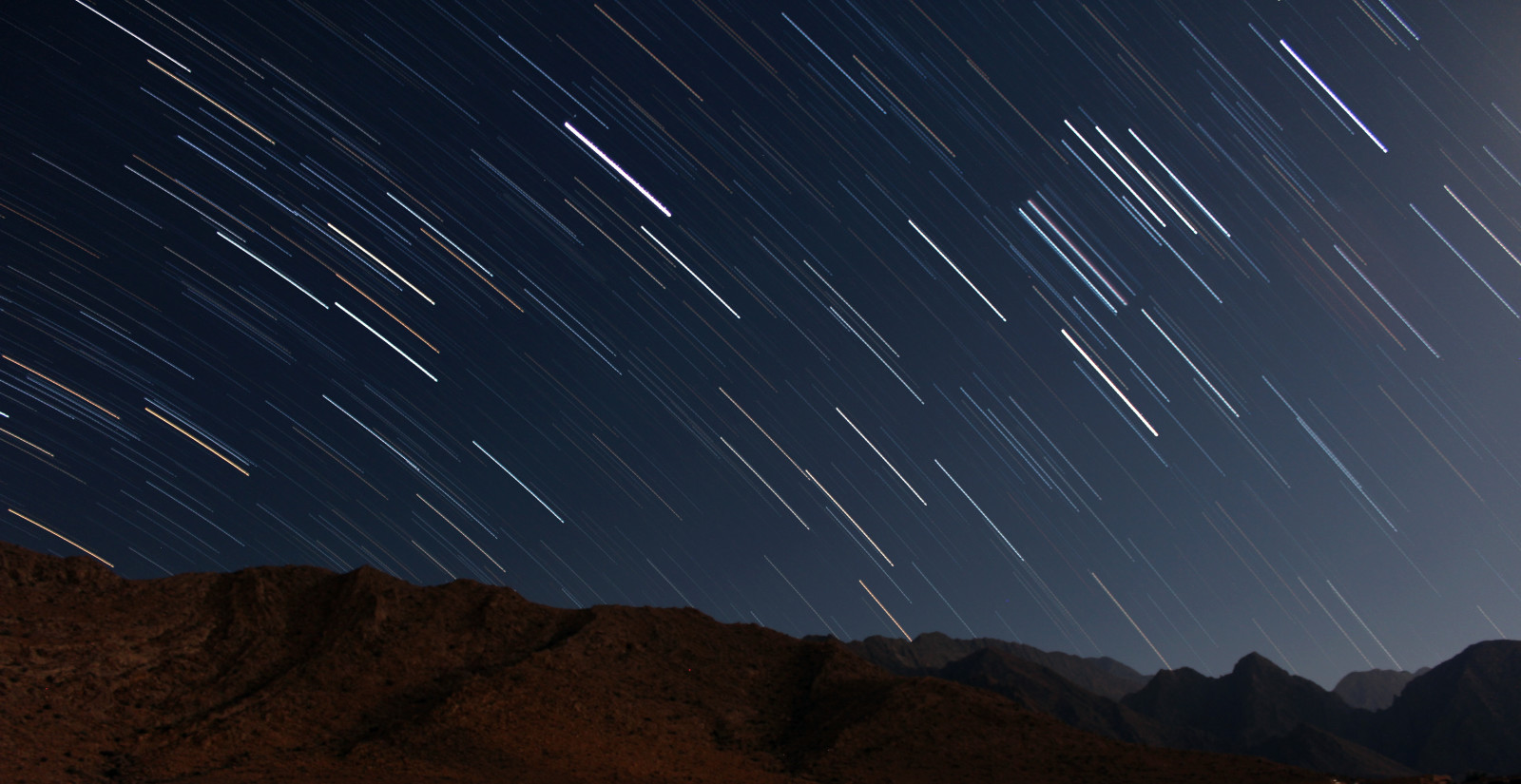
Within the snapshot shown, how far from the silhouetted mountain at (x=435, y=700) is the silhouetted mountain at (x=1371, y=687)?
155 meters

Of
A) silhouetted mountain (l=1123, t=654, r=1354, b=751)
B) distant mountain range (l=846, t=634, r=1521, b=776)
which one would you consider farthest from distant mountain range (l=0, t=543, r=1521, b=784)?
silhouetted mountain (l=1123, t=654, r=1354, b=751)

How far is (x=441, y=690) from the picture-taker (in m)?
33.8

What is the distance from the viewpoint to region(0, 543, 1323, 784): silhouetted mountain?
27062mm

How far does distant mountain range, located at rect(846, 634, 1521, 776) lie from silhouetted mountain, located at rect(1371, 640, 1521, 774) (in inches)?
5.0

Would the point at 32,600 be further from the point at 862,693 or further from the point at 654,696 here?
the point at 862,693

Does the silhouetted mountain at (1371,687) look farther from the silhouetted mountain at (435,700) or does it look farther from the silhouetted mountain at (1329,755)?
the silhouetted mountain at (435,700)

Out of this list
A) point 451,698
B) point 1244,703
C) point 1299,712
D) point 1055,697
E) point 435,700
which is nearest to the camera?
point 451,698

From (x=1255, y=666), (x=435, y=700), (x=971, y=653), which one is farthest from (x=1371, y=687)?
(x=435, y=700)

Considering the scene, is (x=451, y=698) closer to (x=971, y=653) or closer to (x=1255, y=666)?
(x=971, y=653)

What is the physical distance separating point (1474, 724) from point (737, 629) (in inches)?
3724

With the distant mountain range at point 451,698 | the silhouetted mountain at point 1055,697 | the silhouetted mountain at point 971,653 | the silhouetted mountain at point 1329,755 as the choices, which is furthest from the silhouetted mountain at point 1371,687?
the distant mountain range at point 451,698

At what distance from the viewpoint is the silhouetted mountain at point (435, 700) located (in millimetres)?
27062

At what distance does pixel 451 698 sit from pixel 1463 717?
112826mm

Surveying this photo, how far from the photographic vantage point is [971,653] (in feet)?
405
